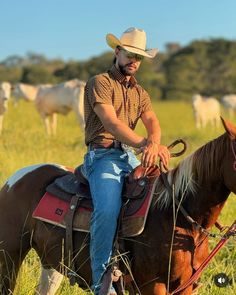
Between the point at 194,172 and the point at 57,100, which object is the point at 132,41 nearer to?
the point at 194,172

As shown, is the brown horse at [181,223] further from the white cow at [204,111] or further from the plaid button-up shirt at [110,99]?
the white cow at [204,111]

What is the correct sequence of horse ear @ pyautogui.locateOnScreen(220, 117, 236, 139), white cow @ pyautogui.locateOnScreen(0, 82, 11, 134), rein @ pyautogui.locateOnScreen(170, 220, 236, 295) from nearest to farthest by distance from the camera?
1. horse ear @ pyautogui.locateOnScreen(220, 117, 236, 139)
2. rein @ pyautogui.locateOnScreen(170, 220, 236, 295)
3. white cow @ pyautogui.locateOnScreen(0, 82, 11, 134)

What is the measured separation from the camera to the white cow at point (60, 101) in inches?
760

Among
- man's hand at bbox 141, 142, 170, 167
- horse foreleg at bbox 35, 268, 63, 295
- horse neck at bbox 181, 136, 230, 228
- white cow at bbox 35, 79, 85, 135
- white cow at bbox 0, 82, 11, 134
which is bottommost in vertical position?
white cow at bbox 35, 79, 85, 135

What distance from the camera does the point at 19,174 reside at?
4484 mm

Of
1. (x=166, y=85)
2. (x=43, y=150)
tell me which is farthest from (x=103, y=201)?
(x=166, y=85)

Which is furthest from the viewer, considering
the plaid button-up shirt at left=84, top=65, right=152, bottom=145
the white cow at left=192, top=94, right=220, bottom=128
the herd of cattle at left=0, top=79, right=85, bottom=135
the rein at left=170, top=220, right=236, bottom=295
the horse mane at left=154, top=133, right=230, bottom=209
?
the white cow at left=192, top=94, right=220, bottom=128

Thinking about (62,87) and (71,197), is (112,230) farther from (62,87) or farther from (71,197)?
(62,87)

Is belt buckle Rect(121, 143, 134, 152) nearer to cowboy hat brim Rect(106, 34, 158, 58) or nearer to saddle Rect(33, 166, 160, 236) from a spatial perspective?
saddle Rect(33, 166, 160, 236)

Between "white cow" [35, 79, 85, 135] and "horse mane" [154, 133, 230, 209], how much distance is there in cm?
1533

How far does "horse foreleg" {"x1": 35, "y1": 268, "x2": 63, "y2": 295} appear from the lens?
462cm

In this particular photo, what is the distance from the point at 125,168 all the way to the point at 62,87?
1615 cm

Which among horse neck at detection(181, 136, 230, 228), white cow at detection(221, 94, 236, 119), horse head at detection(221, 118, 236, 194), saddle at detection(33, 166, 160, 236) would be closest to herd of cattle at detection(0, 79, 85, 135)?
saddle at detection(33, 166, 160, 236)

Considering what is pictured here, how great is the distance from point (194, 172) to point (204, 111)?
2533 centimetres
